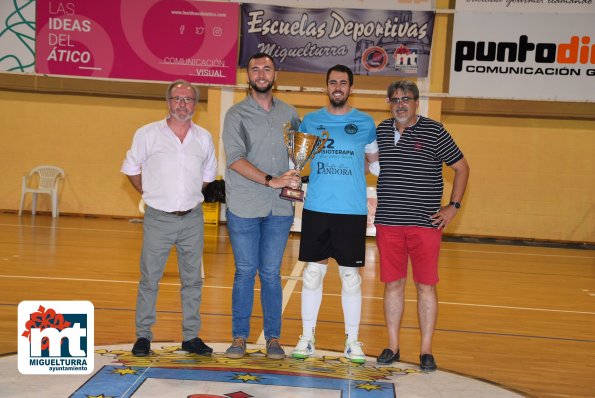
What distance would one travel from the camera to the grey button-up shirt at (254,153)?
15.1 feet

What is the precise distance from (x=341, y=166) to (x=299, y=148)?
277mm

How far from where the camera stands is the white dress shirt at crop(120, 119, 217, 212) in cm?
453

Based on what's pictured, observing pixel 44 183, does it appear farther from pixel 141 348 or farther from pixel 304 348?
pixel 304 348

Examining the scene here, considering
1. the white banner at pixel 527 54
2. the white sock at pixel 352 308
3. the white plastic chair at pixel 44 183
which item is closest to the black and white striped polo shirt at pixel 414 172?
the white sock at pixel 352 308

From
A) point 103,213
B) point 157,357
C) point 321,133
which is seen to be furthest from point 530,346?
point 103,213

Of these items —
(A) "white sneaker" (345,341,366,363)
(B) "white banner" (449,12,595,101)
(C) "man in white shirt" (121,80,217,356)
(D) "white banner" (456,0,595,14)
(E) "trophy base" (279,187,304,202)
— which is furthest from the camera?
(D) "white banner" (456,0,595,14)

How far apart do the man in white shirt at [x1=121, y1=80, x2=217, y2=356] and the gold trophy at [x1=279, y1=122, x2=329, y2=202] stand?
0.53 meters

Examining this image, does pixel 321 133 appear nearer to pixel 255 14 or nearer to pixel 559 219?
pixel 255 14

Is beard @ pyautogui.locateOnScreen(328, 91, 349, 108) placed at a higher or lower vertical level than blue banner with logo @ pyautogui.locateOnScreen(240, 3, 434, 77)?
lower

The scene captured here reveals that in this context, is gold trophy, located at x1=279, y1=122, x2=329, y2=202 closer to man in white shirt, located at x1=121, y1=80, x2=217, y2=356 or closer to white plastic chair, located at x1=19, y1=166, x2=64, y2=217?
man in white shirt, located at x1=121, y1=80, x2=217, y2=356

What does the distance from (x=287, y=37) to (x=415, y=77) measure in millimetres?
2201

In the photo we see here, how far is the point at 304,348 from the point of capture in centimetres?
469

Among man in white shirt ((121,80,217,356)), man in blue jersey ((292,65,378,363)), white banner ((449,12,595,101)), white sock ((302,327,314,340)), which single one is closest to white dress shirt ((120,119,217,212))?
man in white shirt ((121,80,217,356))

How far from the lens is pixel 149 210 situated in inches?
181
